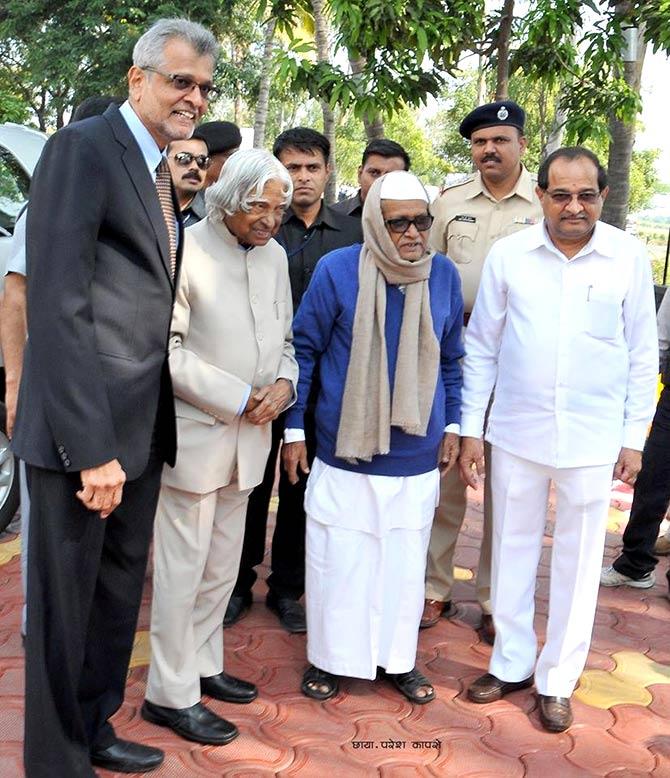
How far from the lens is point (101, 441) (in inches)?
87.0

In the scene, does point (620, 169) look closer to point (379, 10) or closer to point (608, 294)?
point (379, 10)

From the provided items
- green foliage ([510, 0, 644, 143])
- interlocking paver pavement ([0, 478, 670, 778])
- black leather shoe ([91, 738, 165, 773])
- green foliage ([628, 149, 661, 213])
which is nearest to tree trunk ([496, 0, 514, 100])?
green foliage ([510, 0, 644, 143])

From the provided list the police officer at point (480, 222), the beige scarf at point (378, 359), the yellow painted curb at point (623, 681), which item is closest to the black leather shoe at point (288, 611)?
the police officer at point (480, 222)

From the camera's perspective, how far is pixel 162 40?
7.51ft

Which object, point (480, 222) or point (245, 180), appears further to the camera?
point (480, 222)

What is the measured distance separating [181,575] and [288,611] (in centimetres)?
103

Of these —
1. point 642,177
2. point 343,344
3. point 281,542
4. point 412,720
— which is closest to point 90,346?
point 343,344

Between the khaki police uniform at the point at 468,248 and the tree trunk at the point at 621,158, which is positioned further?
the tree trunk at the point at 621,158

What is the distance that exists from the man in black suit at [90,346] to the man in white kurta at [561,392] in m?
1.22

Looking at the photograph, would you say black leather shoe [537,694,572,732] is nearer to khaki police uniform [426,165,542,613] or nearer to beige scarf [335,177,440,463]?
khaki police uniform [426,165,542,613]

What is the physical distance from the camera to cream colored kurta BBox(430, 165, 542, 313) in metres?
3.88

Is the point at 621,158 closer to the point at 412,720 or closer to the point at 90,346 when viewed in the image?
the point at 412,720

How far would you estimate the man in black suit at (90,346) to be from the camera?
7.05 ft

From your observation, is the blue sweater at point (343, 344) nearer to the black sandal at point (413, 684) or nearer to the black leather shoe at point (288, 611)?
the black sandal at point (413, 684)
